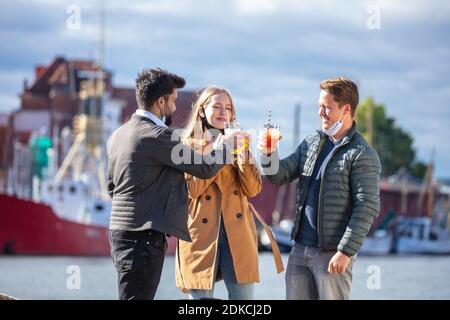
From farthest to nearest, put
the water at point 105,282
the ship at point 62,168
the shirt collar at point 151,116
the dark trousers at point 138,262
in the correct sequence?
1. the ship at point 62,168
2. the water at point 105,282
3. the shirt collar at point 151,116
4. the dark trousers at point 138,262

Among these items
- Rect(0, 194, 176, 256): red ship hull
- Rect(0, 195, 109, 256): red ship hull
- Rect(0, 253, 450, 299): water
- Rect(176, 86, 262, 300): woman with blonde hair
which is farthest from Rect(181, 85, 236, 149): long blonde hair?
Rect(0, 195, 109, 256): red ship hull

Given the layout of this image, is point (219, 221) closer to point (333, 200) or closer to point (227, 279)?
point (227, 279)

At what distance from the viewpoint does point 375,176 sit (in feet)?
19.9

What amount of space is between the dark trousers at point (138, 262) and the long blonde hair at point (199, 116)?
25.4 inches

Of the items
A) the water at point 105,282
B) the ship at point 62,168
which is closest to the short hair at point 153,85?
the water at point 105,282

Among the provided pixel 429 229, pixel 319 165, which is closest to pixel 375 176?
pixel 319 165

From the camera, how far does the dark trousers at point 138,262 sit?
5887 millimetres

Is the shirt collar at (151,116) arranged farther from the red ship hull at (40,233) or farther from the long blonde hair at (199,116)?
the red ship hull at (40,233)

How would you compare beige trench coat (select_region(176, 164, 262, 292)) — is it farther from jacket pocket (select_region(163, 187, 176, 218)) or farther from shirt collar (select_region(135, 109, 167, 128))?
shirt collar (select_region(135, 109, 167, 128))

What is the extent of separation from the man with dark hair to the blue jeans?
10.1 inches

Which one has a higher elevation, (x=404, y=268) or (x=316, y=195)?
(x=316, y=195)
